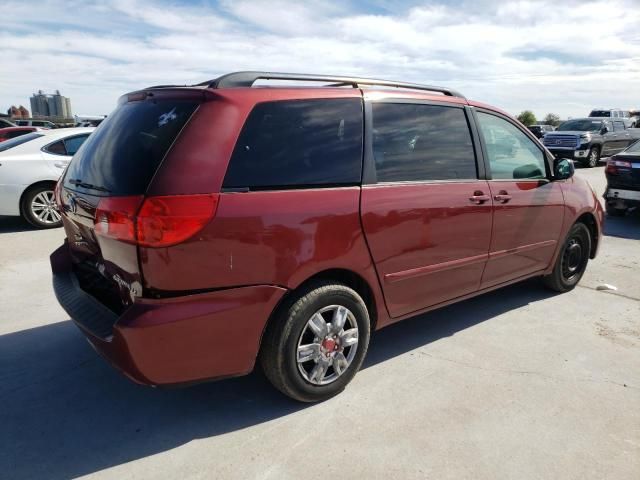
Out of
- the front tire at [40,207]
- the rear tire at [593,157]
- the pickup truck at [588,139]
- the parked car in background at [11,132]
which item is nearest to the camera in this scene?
the front tire at [40,207]

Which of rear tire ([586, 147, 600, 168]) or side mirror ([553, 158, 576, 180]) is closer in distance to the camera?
side mirror ([553, 158, 576, 180])

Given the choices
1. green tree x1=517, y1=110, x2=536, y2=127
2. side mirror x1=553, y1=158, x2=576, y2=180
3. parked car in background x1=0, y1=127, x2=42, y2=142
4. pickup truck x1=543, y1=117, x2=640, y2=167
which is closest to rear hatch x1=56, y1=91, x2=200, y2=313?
side mirror x1=553, y1=158, x2=576, y2=180

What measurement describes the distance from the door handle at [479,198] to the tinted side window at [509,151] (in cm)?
27

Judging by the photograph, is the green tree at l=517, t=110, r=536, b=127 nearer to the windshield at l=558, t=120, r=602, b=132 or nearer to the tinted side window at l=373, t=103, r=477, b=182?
the windshield at l=558, t=120, r=602, b=132

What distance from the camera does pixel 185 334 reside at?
7.88 feet

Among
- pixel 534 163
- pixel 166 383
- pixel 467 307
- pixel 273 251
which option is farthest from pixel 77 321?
pixel 534 163

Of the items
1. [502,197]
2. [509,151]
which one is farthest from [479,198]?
[509,151]

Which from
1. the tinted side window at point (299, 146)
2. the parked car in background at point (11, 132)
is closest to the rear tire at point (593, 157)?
the parked car in background at point (11, 132)

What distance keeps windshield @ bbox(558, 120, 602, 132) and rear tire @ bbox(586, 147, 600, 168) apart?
101 cm

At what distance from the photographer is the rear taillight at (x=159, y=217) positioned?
2311 mm

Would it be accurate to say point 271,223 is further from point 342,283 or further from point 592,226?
point 592,226

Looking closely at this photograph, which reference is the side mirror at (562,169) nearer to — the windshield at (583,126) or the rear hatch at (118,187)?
the rear hatch at (118,187)

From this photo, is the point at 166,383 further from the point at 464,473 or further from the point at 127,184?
the point at 464,473

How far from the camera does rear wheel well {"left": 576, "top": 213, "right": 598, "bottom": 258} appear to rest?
195 inches
